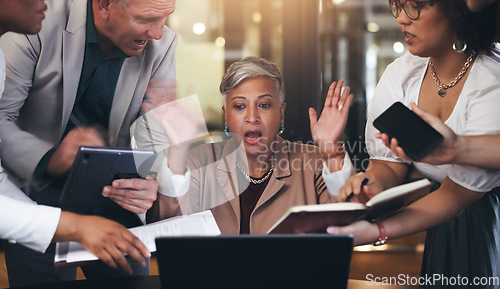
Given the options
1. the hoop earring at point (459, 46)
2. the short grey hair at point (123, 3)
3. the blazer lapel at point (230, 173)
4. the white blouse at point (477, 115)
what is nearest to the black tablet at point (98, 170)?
the blazer lapel at point (230, 173)

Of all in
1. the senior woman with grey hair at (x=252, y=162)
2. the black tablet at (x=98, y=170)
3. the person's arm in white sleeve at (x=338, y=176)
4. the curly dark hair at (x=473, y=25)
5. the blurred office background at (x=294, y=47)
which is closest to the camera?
the black tablet at (x=98, y=170)

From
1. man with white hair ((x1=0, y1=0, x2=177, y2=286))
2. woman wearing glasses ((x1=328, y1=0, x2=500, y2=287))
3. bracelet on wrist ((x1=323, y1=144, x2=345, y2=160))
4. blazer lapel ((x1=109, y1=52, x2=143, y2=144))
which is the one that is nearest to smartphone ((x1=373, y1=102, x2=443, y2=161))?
woman wearing glasses ((x1=328, y1=0, x2=500, y2=287))

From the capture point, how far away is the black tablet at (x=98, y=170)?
155cm

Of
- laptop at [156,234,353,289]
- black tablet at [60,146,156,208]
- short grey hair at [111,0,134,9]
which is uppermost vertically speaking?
short grey hair at [111,0,134,9]

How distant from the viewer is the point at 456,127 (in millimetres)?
1679

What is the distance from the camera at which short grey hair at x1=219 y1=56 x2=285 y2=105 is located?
6.41 ft

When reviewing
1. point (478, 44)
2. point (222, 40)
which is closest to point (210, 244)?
point (478, 44)

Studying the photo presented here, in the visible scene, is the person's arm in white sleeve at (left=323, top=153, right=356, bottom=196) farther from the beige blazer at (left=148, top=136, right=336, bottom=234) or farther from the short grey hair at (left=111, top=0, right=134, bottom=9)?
the short grey hair at (left=111, top=0, right=134, bottom=9)

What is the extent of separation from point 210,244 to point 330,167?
94cm

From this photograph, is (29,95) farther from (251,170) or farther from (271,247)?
(271,247)

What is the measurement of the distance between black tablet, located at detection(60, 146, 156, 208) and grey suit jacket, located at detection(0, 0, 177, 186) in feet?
0.92

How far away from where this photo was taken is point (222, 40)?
2.94 m

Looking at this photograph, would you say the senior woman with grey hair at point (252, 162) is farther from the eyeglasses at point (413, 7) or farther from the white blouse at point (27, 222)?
the white blouse at point (27, 222)

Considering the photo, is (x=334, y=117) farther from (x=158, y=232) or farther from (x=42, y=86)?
(x=42, y=86)
